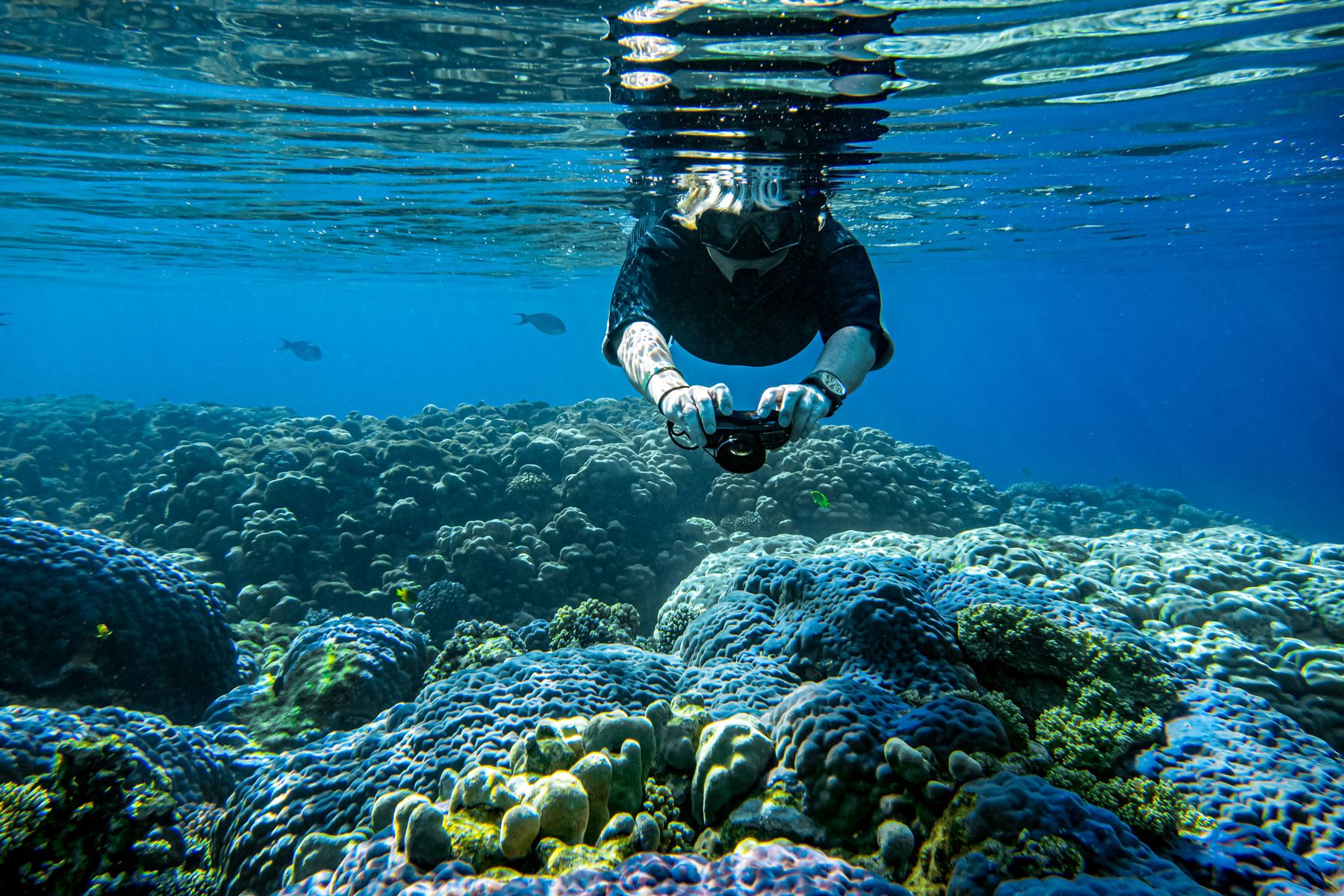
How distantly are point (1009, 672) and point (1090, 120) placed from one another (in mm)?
11114

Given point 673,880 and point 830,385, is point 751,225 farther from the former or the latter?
point 673,880

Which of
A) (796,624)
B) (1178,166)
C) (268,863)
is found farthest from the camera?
(1178,166)

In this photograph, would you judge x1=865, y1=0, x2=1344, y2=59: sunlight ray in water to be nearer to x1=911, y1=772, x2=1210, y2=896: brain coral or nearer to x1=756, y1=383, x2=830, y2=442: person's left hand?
x1=756, y1=383, x2=830, y2=442: person's left hand

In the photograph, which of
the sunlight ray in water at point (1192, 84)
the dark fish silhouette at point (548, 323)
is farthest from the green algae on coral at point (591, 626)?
the dark fish silhouette at point (548, 323)

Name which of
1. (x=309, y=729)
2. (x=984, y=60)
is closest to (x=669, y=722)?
(x=309, y=729)

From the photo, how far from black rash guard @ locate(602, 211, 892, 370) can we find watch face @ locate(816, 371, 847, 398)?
771 millimetres

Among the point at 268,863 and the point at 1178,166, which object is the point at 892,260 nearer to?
the point at 1178,166

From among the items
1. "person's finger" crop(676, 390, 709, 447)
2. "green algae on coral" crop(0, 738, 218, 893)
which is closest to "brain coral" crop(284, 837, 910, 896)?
"green algae on coral" crop(0, 738, 218, 893)

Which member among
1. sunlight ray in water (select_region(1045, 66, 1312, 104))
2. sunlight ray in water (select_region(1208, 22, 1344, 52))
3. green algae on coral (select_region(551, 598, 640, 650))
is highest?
sunlight ray in water (select_region(1045, 66, 1312, 104))

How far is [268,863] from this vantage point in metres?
3.04

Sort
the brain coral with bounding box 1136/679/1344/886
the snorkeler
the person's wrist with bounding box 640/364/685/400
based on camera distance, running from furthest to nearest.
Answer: the snorkeler
the person's wrist with bounding box 640/364/685/400
the brain coral with bounding box 1136/679/1344/886

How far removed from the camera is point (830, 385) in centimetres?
376

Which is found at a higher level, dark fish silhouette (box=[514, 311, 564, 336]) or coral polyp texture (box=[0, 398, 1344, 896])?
dark fish silhouette (box=[514, 311, 564, 336])

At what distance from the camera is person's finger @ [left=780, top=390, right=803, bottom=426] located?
126 inches
